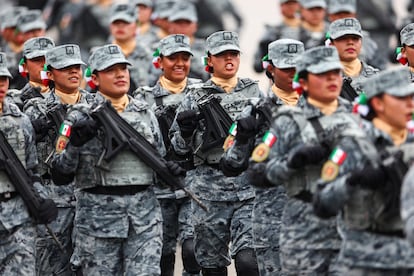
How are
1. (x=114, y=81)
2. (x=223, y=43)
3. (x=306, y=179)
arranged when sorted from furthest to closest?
(x=223, y=43) → (x=114, y=81) → (x=306, y=179)

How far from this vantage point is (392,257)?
11008mm

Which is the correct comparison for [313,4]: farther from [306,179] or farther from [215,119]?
[306,179]

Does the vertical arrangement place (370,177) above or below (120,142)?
below

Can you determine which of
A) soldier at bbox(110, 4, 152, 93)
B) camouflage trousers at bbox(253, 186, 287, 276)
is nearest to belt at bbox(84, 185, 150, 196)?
camouflage trousers at bbox(253, 186, 287, 276)

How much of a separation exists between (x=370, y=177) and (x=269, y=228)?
2.91 metres

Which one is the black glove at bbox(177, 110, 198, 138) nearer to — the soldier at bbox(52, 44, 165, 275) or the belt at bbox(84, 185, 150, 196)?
Result: the soldier at bbox(52, 44, 165, 275)

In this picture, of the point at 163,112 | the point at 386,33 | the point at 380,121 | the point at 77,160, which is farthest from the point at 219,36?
the point at 386,33

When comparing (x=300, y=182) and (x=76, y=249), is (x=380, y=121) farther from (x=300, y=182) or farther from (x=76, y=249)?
(x=76, y=249)

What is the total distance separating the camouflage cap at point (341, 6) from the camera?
806 inches

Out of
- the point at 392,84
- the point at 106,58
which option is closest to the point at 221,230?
the point at 106,58

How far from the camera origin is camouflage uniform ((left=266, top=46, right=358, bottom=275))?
39.4 feet

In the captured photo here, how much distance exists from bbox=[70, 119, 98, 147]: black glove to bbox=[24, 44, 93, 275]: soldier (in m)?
1.56

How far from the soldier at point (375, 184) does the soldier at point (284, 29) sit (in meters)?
9.57

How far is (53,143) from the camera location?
48.4 ft
